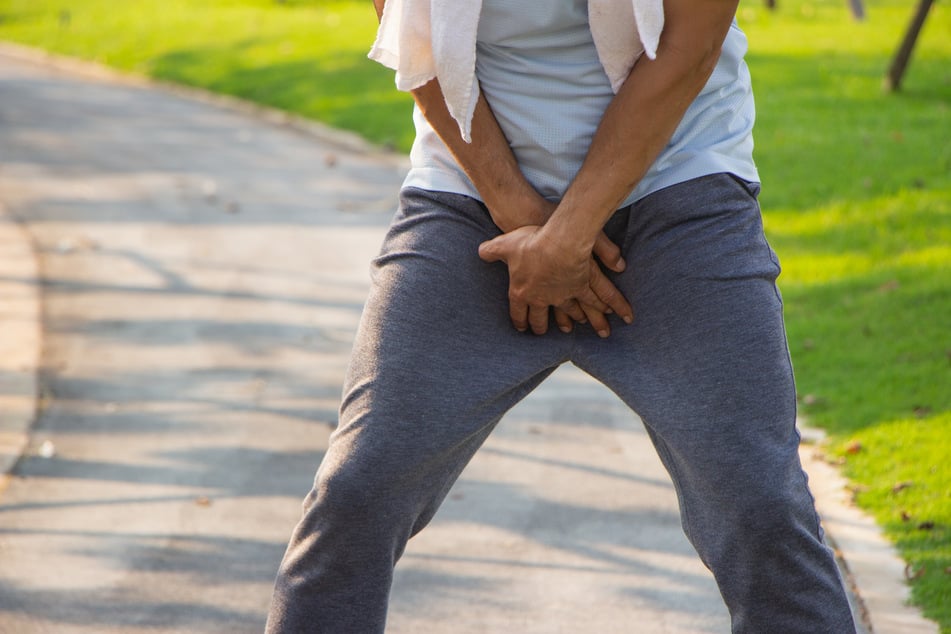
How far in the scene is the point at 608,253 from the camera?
207cm

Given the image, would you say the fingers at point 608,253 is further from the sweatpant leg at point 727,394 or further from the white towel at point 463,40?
the white towel at point 463,40

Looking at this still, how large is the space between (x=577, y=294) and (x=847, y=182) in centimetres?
628

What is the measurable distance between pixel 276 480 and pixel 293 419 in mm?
604

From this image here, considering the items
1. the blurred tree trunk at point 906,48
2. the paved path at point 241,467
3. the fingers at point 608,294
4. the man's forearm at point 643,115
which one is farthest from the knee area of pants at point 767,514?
the blurred tree trunk at point 906,48

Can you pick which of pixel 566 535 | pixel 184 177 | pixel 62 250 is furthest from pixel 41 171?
pixel 566 535

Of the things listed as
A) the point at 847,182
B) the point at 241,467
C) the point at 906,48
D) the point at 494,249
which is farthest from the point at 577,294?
the point at 906,48

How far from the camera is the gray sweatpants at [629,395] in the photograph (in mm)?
1914

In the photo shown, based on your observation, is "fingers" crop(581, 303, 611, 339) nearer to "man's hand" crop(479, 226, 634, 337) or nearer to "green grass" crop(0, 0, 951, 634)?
"man's hand" crop(479, 226, 634, 337)

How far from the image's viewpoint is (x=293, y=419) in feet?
15.8

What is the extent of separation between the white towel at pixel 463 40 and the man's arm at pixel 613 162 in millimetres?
39

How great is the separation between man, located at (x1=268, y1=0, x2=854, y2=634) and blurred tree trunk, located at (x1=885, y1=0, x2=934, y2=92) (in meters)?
7.88

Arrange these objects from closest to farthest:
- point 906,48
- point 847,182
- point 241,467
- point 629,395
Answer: point 629,395 → point 241,467 → point 847,182 → point 906,48

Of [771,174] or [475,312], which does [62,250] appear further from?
[475,312]

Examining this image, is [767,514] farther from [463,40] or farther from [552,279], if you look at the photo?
[463,40]
